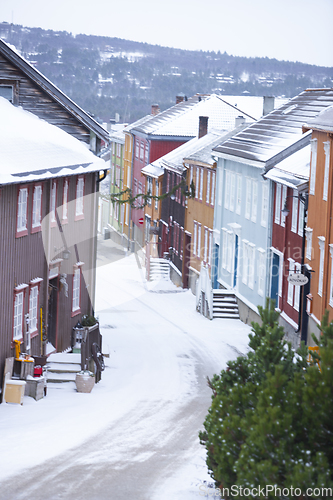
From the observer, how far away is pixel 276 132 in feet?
105

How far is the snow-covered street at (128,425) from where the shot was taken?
1306 centimetres

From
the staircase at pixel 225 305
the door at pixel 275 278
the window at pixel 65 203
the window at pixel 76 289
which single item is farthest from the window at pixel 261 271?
the window at pixel 65 203

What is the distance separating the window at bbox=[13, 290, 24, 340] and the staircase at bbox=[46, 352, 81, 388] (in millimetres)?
1866

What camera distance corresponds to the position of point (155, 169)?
51.7 metres

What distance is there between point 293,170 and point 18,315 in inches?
447

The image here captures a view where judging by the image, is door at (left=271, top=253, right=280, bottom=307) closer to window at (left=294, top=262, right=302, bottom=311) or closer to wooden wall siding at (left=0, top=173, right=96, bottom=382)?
window at (left=294, top=262, right=302, bottom=311)

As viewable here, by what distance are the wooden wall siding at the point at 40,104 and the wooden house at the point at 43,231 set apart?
42cm

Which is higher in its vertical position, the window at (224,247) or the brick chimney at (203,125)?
the brick chimney at (203,125)

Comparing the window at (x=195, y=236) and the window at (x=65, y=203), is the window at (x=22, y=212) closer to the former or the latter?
the window at (x=65, y=203)

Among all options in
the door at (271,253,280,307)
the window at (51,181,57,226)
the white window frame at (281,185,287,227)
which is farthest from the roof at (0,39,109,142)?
the door at (271,253,280,307)

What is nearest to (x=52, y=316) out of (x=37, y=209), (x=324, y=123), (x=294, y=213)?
(x=37, y=209)

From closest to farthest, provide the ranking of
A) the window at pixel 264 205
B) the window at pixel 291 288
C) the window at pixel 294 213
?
the window at pixel 294 213
the window at pixel 291 288
the window at pixel 264 205

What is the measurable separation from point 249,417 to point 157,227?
140 feet

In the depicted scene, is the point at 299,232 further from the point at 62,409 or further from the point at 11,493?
the point at 11,493
